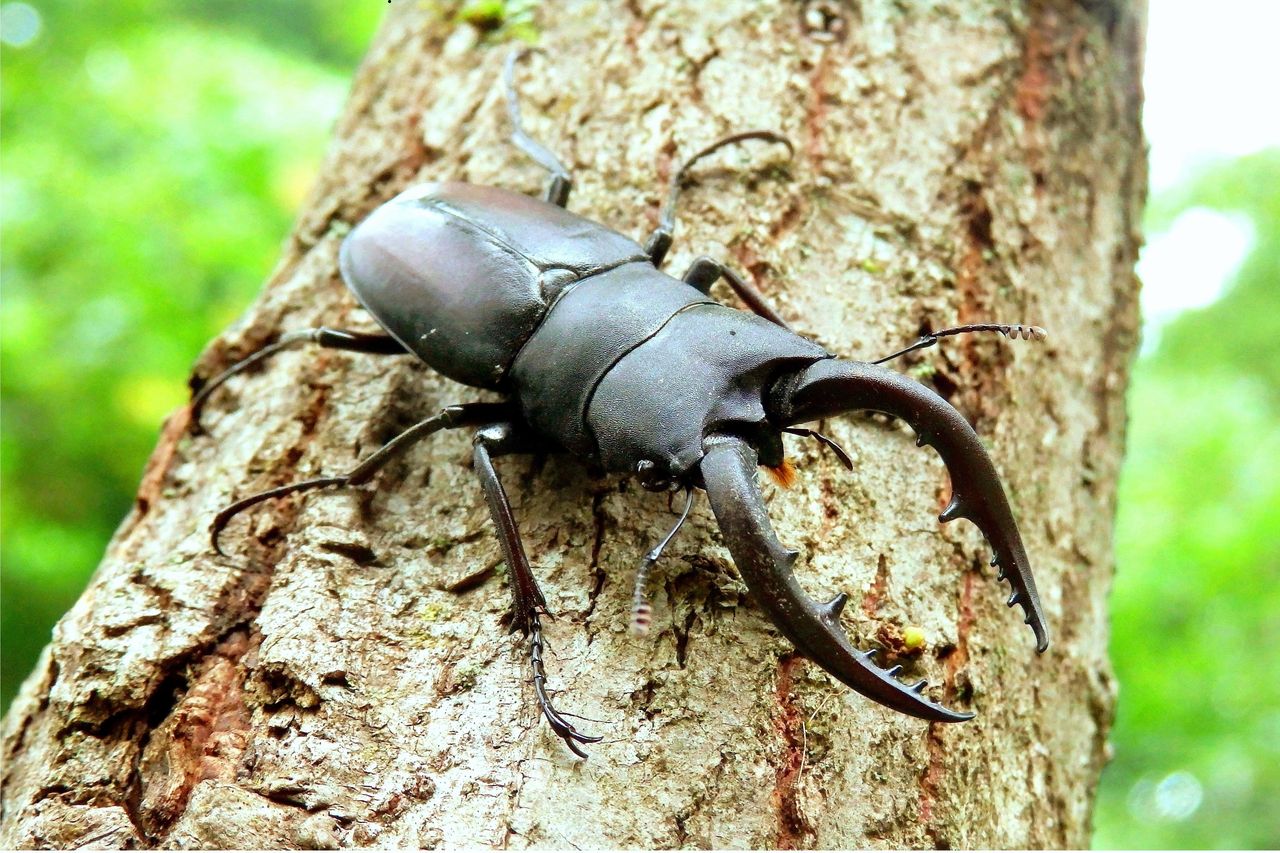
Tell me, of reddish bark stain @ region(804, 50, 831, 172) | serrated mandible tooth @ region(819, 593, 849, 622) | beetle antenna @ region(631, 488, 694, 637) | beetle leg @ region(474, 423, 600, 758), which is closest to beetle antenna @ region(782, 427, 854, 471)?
beetle antenna @ region(631, 488, 694, 637)

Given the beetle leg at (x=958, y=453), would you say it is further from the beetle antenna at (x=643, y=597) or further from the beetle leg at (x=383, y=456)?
the beetle leg at (x=383, y=456)

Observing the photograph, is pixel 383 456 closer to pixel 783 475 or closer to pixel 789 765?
pixel 783 475

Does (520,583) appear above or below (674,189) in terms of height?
below

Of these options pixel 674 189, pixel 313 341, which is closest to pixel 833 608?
pixel 674 189

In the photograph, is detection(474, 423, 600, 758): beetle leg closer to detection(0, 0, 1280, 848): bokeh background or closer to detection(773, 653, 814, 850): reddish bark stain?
detection(773, 653, 814, 850): reddish bark stain

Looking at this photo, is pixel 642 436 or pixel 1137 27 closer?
pixel 642 436

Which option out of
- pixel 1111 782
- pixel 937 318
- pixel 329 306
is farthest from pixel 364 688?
pixel 1111 782

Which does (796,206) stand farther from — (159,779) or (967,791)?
(159,779)
